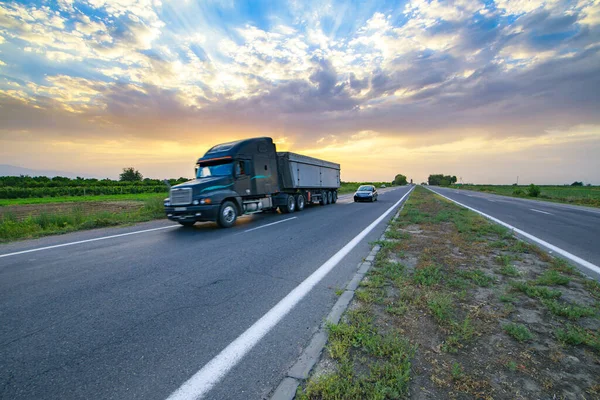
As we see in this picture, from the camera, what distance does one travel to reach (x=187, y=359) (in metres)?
2.32

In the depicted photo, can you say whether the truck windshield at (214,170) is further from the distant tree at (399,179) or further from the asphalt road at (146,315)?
the distant tree at (399,179)

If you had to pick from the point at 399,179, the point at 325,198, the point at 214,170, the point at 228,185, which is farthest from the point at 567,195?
the point at 399,179

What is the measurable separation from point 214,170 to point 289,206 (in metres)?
5.27

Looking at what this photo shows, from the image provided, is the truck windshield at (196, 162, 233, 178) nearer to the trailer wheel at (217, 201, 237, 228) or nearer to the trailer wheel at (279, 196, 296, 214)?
the trailer wheel at (217, 201, 237, 228)

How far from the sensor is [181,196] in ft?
30.9

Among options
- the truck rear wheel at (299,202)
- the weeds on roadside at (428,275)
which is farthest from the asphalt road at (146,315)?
the truck rear wheel at (299,202)

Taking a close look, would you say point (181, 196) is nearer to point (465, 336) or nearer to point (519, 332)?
point (465, 336)

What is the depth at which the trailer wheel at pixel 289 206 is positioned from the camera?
14.5 metres

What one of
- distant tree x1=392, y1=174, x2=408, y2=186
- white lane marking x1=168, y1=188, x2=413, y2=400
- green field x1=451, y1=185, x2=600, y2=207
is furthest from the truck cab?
distant tree x1=392, y1=174, x2=408, y2=186

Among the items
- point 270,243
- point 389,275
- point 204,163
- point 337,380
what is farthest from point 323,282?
point 204,163

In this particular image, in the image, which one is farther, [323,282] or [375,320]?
[323,282]

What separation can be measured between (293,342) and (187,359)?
1.00 meters

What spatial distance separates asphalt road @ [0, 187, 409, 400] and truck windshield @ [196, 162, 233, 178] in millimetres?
5047

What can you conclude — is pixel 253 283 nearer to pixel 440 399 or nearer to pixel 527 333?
pixel 440 399
